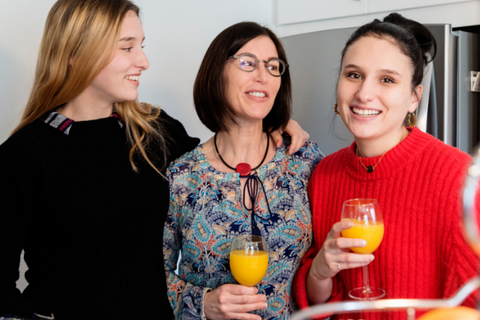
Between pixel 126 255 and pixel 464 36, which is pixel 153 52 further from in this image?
pixel 464 36

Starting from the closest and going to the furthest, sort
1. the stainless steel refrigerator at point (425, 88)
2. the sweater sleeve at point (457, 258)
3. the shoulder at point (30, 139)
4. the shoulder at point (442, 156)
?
the sweater sleeve at point (457, 258)
the shoulder at point (442, 156)
the shoulder at point (30, 139)
the stainless steel refrigerator at point (425, 88)

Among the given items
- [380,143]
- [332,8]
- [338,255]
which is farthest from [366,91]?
[332,8]

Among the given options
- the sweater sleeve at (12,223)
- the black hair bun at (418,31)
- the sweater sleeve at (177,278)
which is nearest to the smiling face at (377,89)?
the black hair bun at (418,31)

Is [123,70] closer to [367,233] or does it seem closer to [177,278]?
[177,278]

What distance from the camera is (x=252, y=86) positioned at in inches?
59.4

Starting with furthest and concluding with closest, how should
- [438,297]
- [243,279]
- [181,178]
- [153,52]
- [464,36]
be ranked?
[153,52] < [464,36] < [181,178] < [243,279] < [438,297]

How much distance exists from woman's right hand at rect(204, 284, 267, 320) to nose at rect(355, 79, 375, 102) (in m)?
0.60

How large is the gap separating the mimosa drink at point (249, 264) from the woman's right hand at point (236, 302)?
0.04m

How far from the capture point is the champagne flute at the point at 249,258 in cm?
122

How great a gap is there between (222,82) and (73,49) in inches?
19.5

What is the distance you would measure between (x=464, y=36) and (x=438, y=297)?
1.49 meters

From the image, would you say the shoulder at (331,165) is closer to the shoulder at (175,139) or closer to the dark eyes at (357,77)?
the dark eyes at (357,77)

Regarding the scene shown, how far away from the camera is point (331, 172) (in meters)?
1.40

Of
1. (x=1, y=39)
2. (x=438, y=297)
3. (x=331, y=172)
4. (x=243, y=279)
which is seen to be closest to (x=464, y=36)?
(x=331, y=172)
